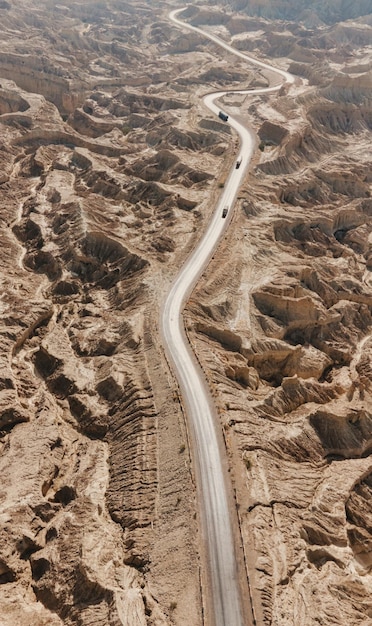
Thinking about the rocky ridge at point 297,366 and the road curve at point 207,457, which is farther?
the rocky ridge at point 297,366

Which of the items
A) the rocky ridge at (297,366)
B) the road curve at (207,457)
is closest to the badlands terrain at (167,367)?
the rocky ridge at (297,366)

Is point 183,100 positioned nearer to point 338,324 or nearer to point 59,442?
point 338,324

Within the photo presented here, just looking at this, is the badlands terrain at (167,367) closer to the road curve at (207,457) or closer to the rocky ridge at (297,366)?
the rocky ridge at (297,366)

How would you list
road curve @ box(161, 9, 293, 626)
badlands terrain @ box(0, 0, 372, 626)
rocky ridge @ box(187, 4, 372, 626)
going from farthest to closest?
rocky ridge @ box(187, 4, 372, 626), badlands terrain @ box(0, 0, 372, 626), road curve @ box(161, 9, 293, 626)

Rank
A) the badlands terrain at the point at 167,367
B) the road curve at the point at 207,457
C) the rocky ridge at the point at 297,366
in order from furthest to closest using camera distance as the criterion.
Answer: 1. the rocky ridge at the point at 297,366
2. the badlands terrain at the point at 167,367
3. the road curve at the point at 207,457

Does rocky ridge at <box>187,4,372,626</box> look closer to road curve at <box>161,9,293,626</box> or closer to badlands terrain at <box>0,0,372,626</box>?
badlands terrain at <box>0,0,372,626</box>

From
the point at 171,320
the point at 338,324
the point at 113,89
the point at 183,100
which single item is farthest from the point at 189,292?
the point at 113,89

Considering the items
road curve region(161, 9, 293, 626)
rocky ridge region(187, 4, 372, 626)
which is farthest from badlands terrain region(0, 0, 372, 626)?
road curve region(161, 9, 293, 626)
